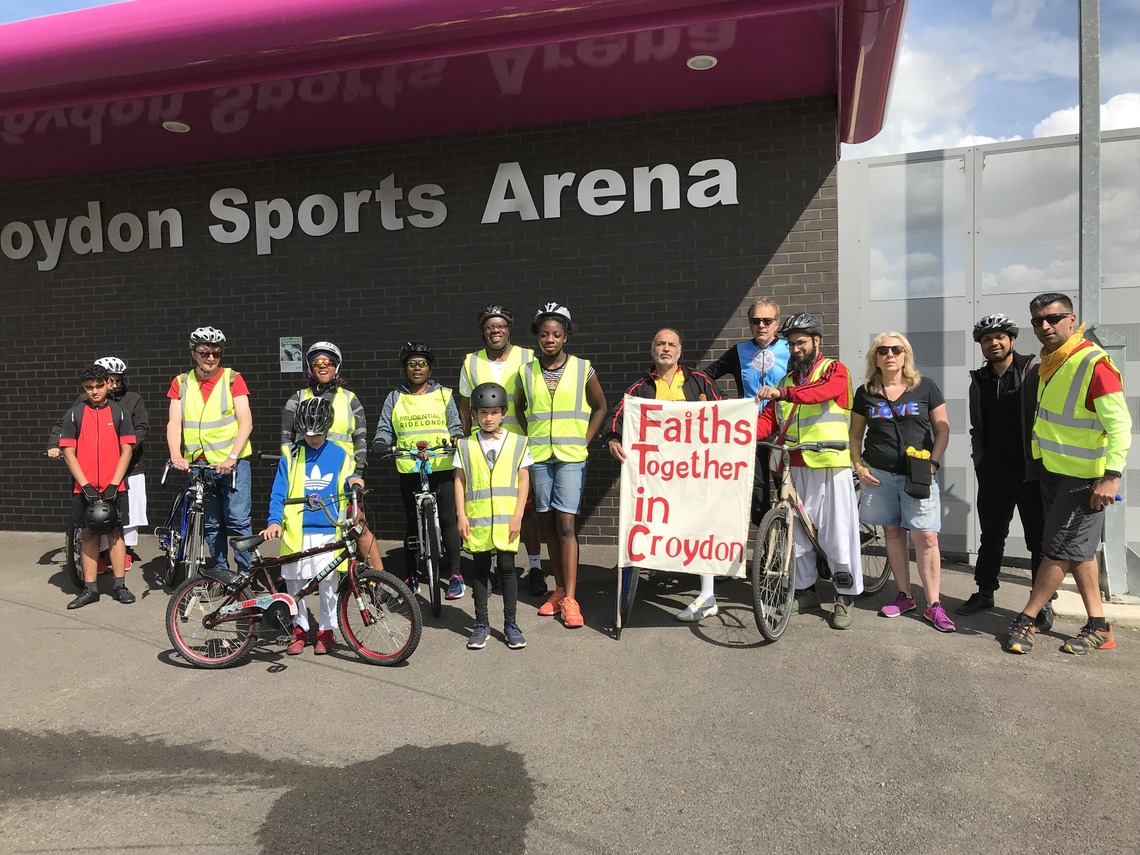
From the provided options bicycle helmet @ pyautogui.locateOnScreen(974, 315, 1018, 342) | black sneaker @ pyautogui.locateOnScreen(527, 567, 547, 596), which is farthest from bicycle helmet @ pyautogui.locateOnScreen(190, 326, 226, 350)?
bicycle helmet @ pyautogui.locateOnScreen(974, 315, 1018, 342)

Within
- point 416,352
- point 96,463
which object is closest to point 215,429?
point 96,463

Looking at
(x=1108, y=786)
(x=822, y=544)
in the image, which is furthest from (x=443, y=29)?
(x=1108, y=786)

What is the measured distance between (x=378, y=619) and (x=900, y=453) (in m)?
3.38

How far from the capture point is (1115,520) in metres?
5.45

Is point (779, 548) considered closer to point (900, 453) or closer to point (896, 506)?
point (896, 506)

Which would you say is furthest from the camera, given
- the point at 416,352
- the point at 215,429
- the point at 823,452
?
the point at 215,429

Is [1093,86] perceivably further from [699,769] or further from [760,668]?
[699,769]

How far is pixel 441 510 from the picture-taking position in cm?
584

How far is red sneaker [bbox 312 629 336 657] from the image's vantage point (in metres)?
4.71

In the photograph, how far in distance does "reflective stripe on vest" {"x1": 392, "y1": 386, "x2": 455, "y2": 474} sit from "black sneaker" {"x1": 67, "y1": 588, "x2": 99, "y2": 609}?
256 cm

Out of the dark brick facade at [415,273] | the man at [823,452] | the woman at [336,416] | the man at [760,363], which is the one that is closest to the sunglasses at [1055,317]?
the man at [823,452]

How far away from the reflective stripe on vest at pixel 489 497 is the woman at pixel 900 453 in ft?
7.52

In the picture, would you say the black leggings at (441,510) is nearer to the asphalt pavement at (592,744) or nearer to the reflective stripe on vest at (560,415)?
the asphalt pavement at (592,744)

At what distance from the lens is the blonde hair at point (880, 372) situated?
16.1ft
